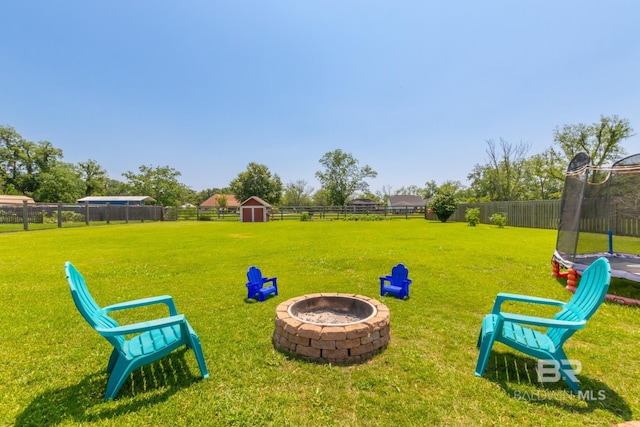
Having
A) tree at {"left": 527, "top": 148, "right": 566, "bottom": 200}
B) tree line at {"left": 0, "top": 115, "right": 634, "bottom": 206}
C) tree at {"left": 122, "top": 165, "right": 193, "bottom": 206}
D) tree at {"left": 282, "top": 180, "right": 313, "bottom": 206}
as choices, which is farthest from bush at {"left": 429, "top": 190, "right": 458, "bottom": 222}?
tree at {"left": 122, "top": 165, "right": 193, "bottom": 206}

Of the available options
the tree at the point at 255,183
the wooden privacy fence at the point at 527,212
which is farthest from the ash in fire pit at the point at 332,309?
the tree at the point at 255,183

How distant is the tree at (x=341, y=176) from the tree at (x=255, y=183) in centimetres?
983

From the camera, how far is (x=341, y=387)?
7.35 ft

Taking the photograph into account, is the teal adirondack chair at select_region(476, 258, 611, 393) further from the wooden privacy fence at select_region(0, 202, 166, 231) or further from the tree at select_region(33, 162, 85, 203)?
A: the tree at select_region(33, 162, 85, 203)

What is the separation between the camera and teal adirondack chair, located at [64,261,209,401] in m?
2.04

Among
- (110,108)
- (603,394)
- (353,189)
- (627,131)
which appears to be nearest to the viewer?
(603,394)

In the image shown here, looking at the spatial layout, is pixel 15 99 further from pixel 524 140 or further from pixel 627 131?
pixel 627 131

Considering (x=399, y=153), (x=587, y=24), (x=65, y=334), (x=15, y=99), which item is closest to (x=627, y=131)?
(x=399, y=153)

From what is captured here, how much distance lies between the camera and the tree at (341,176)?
46.0 m

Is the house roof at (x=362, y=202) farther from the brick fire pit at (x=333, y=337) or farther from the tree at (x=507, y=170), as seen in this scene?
the brick fire pit at (x=333, y=337)

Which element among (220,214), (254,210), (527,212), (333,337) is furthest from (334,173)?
(333,337)

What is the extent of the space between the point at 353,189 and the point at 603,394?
148ft

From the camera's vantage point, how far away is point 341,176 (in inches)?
1827

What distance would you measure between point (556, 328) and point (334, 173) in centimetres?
4476
